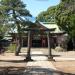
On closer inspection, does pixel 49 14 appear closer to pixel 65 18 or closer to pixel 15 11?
pixel 65 18

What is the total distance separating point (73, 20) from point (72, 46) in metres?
10.2

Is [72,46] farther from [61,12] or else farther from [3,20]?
[3,20]

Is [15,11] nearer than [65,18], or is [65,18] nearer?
[15,11]

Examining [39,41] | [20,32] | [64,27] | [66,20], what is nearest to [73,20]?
[66,20]

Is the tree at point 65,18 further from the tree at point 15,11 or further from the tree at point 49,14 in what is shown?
the tree at point 15,11

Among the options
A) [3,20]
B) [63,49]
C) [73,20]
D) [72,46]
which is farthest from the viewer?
[72,46]

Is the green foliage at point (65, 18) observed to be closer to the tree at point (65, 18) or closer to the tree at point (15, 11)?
the tree at point (65, 18)

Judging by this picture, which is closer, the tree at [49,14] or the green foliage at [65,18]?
the green foliage at [65,18]

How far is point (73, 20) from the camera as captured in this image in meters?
48.9

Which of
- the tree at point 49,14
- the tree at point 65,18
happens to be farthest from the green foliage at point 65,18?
the tree at point 49,14

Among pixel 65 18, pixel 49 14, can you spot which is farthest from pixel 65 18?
pixel 49 14

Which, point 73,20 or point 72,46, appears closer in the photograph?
point 73,20

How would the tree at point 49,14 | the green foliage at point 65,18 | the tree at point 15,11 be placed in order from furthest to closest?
the tree at point 49,14
the green foliage at point 65,18
the tree at point 15,11

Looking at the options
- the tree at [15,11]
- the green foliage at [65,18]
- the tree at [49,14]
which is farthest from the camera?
the tree at [49,14]
